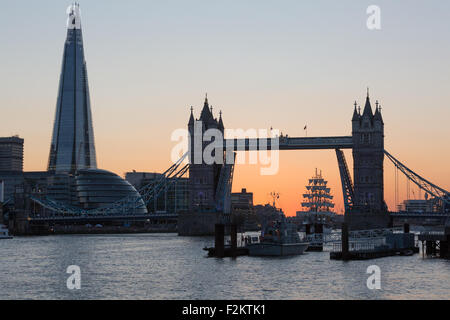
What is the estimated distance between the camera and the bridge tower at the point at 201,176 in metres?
148

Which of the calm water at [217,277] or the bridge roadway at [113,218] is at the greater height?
the bridge roadway at [113,218]

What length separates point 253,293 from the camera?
50281 mm

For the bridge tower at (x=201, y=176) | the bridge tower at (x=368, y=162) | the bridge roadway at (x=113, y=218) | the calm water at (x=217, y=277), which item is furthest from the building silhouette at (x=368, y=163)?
the calm water at (x=217, y=277)

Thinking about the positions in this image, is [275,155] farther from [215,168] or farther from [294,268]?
[294,268]

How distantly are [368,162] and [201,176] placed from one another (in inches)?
1287

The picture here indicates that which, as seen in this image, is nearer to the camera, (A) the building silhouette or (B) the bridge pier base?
(B) the bridge pier base

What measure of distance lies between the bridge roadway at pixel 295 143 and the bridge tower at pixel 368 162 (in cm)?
222

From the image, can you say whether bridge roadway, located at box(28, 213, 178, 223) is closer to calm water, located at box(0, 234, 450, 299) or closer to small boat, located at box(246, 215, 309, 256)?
calm water, located at box(0, 234, 450, 299)

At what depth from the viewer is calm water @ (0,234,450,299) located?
164 feet

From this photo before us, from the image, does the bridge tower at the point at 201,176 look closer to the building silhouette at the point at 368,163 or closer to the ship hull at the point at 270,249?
the building silhouette at the point at 368,163

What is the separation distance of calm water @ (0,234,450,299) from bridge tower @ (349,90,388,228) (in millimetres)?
54816

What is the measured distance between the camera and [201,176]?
149250mm

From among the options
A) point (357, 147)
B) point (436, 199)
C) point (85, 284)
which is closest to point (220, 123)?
point (357, 147)

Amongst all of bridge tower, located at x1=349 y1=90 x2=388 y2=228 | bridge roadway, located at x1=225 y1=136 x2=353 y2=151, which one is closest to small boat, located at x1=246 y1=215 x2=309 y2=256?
bridge roadway, located at x1=225 y1=136 x2=353 y2=151
